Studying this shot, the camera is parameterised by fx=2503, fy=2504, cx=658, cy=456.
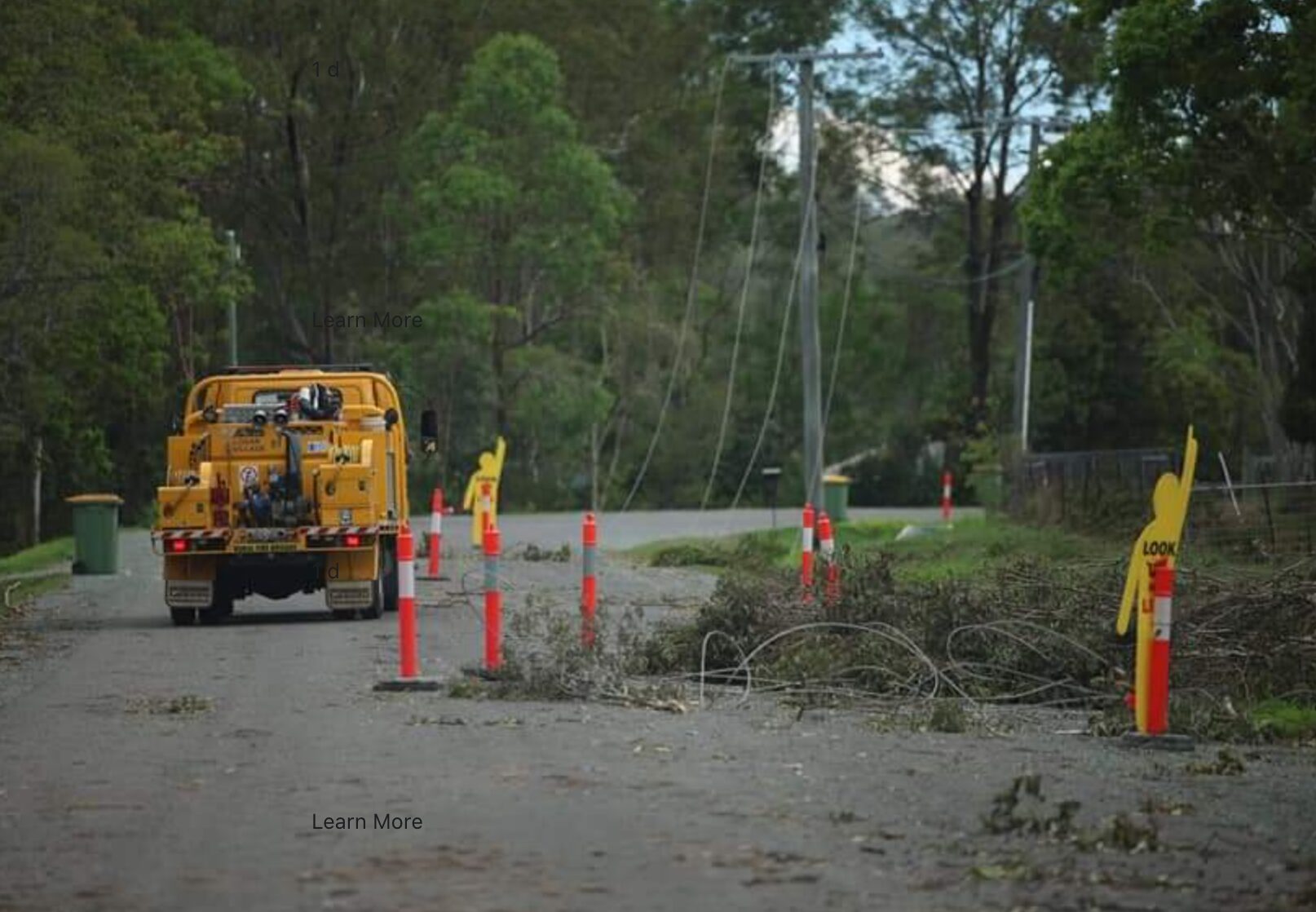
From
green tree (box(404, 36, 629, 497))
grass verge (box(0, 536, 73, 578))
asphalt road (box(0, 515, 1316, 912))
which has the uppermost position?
green tree (box(404, 36, 629, 497))

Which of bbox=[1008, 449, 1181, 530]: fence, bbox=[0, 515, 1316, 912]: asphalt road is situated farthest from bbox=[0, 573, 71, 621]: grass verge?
bbox=[1008, 449, 1181, 530]: fence

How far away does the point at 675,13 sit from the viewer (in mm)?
74688

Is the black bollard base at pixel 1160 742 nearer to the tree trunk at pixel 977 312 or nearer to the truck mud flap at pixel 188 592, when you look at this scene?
the truck mud flap at pixel 188 592

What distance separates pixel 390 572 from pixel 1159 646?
1350cm

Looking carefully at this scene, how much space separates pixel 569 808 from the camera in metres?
11.8

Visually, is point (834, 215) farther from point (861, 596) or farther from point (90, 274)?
point (861, 596)

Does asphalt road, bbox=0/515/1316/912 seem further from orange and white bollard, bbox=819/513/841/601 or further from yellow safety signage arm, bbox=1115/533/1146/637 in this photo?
orange and white bollard, bbox=819/513/841/601

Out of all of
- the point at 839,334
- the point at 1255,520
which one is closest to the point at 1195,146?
the point at 1255,520

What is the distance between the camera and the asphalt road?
9.83 meters

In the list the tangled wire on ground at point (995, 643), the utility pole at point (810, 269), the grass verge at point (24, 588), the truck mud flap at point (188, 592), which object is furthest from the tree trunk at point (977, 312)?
the tangled wire on ground at point (995, 643)

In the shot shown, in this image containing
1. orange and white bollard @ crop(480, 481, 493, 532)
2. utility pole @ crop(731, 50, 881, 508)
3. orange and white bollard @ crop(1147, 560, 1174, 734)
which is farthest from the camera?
utility pole @ crop(731, 50, 881, 508)

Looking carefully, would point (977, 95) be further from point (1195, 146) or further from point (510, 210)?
point (1195, 146)

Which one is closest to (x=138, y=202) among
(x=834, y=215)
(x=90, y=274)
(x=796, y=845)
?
(x=90, y=274)

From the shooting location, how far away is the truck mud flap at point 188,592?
82.0 feet
